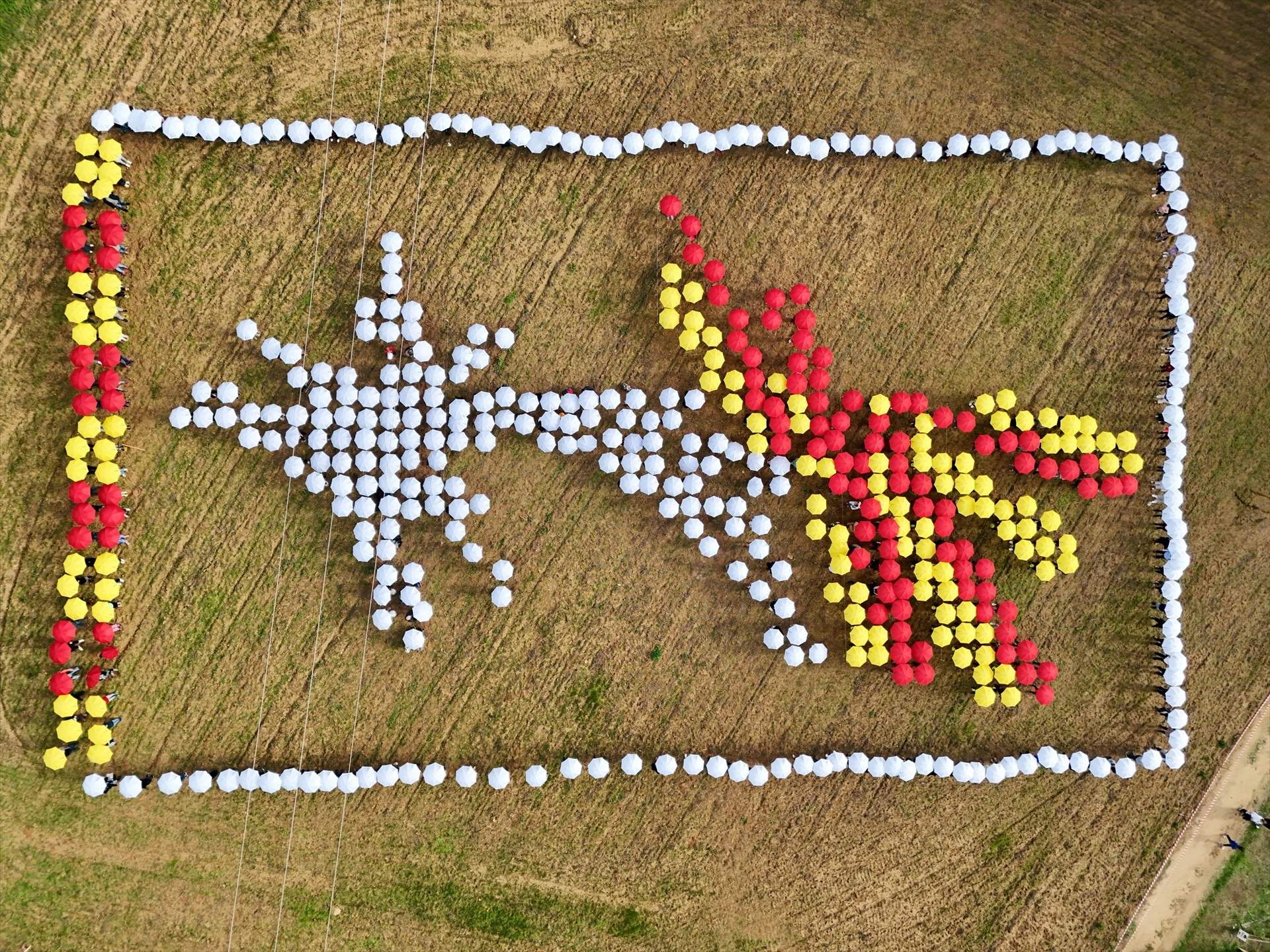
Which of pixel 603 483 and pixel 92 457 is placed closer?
pixel 92 457

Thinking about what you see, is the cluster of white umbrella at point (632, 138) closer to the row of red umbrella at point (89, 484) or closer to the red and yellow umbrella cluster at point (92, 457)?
the red and yellow umbrella cluster at point (92, 457)

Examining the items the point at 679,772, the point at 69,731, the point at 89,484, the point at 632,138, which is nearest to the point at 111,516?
the point at 89,484

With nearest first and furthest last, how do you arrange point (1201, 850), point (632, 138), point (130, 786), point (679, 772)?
point (130, 786)
point (632, 138)
point (679, 772)
point (1201, 850)

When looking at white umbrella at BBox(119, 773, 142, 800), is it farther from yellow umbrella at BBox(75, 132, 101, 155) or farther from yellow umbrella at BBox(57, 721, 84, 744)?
→ yellow umbrella at BBox(75, 132, 101, 155)

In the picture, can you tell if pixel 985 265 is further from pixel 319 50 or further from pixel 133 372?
pixel 133 372

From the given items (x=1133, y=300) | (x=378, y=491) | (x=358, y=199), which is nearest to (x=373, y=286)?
(x=358, y=199)

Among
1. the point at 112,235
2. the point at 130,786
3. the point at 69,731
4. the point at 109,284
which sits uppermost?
the point at 112,235

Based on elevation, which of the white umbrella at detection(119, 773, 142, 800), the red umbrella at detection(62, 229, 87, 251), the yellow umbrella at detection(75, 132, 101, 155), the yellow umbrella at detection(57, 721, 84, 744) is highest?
the yellow umbrella at detection(75, 132, 101, 155)

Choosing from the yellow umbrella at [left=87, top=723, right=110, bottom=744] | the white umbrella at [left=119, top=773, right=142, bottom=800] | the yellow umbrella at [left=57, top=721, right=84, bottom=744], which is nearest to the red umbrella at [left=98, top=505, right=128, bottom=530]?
the yellow umbrella at [left=57, top=721, right=84, bottom=744]

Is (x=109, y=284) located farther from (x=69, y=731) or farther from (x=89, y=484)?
(x=69, y=731)
